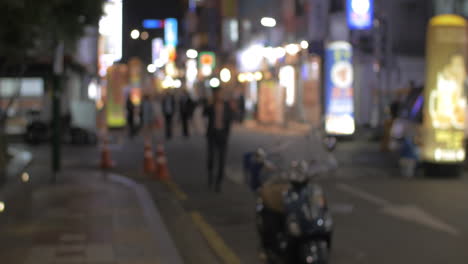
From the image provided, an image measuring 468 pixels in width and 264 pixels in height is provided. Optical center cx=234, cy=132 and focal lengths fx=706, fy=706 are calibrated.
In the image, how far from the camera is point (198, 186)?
45.4 feet

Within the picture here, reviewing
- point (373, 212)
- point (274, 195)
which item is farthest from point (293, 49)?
point (274, 195)

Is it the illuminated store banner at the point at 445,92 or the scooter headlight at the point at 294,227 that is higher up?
the illuminated store banner at the point at 445,92

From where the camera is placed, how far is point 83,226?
9.47 meters

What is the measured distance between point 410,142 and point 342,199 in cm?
394

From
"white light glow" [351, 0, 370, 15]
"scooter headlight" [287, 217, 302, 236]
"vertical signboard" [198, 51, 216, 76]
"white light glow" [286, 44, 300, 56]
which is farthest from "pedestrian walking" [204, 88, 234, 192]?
"vertical signboard" [198, 51, 216, 76]

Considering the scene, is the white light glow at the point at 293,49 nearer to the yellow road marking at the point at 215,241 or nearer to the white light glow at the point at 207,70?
the white light glow at the point at 207,70

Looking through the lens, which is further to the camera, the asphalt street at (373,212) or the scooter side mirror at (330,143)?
the asphalt street at (373,212)

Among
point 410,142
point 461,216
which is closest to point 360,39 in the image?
point 410,142

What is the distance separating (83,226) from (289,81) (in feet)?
96.1

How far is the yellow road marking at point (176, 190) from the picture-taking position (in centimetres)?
1240

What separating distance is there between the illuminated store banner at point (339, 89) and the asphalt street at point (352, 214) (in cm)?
806

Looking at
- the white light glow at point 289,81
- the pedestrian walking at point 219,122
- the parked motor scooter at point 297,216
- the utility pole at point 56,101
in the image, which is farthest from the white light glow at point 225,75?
the parked motor scooter at point 297,216

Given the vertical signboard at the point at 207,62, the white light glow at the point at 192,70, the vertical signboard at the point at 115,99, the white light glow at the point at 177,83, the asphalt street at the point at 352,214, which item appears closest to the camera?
the asphalt street at the point at 352,214

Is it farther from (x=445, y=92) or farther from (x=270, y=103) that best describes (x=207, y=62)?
(x=445, y=92)
